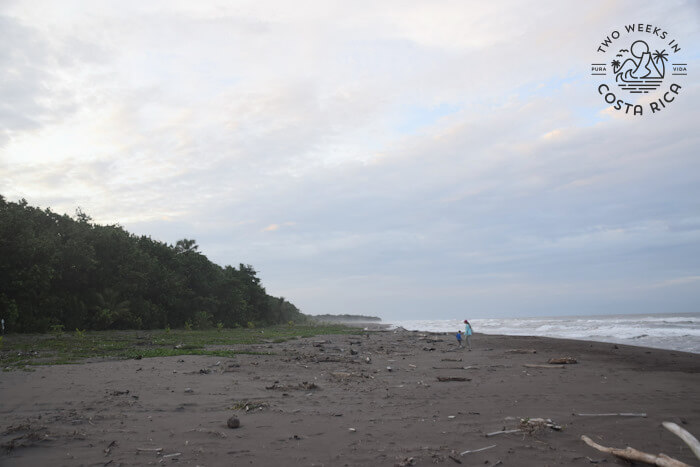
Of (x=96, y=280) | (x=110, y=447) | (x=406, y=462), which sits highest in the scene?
(x=96, y=280)

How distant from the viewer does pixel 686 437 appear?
17.9 feet

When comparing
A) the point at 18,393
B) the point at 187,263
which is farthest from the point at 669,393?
the point at 187,263

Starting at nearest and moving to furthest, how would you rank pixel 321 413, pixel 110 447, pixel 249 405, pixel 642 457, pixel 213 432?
1. pixel 642 457
2. pixel 110 447
3. pixel 213 432
4. pixel 321 413
5. pixel 249 405

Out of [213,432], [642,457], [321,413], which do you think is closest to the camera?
[642,457]

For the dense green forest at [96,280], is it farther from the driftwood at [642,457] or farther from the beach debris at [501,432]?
the driftwood at [642,457]

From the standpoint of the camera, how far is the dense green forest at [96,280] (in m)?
21.3

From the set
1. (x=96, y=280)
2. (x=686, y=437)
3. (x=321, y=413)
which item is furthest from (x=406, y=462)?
(x=96, y=280)

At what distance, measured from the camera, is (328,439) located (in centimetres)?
595

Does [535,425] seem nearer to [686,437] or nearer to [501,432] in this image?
[501,432]

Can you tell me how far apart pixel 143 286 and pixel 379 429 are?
93.8 ft

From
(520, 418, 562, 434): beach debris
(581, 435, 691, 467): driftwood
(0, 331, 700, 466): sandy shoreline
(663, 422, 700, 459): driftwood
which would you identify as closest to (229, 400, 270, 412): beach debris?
(0, 331, 700, 466): sandy shoreline

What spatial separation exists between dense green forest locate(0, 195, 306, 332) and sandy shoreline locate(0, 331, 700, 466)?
13638mm

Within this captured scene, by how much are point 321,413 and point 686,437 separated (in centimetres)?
528

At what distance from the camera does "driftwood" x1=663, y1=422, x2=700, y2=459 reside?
507cm
